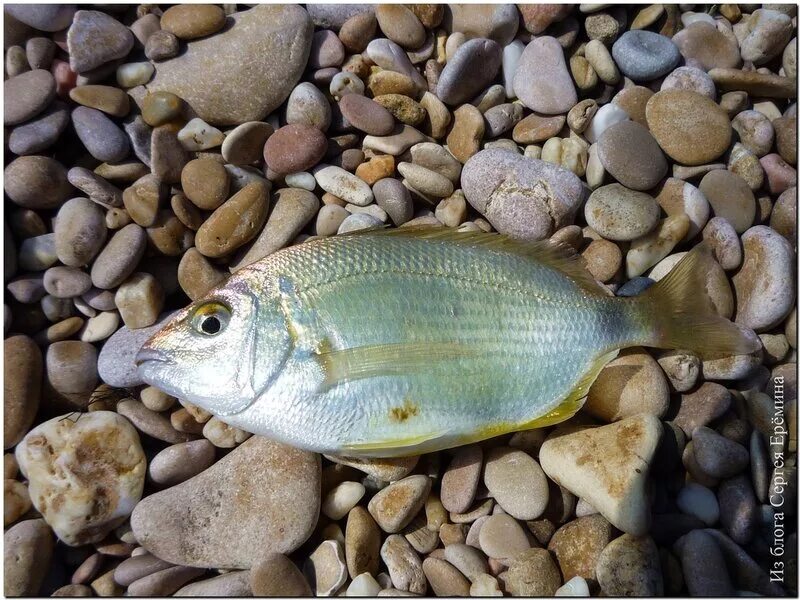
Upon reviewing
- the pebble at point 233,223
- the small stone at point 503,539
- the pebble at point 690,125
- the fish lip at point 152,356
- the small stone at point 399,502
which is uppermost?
the pebble at point 690,125

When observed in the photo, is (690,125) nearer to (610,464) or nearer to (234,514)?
(610,464)

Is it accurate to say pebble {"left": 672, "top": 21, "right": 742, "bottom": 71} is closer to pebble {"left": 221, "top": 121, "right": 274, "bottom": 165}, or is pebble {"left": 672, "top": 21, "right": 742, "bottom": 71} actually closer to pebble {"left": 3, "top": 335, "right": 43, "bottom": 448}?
pebble {"left": 221, "top": 121, "right": 274, "bottom": 165}

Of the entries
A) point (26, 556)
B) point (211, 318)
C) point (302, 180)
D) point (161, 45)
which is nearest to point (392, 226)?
point (302, 180)

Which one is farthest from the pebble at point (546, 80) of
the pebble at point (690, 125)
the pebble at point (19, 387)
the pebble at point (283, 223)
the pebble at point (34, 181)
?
the pebble at point (19, 387)

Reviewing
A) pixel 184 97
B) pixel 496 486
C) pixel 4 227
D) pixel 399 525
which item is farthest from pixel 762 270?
pixel 4 227

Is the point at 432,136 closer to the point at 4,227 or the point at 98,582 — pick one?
the point at 4,227

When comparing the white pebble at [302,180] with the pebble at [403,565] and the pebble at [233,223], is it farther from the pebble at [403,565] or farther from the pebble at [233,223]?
the pebble at [403,565]

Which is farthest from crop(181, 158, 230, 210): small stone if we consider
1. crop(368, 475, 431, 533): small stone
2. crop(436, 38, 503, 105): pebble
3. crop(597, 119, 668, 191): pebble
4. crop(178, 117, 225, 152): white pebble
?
crop(597, 119, 668, 191): pebble
